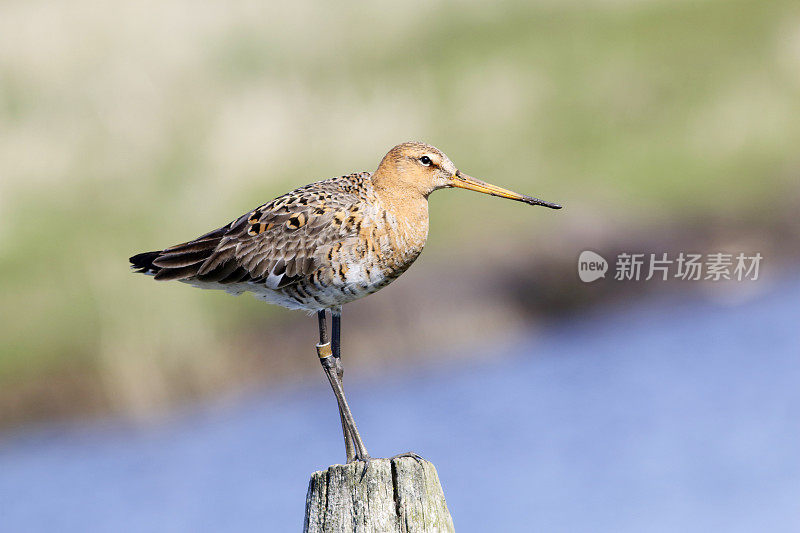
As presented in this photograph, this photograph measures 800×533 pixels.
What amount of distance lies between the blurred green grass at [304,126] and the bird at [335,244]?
619cm

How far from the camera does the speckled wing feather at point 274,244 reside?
23.4 feet

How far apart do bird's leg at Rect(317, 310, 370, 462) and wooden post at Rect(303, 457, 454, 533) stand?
1170 mm

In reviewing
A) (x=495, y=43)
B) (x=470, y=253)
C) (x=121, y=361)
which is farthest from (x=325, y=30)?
(x=121, y=361)

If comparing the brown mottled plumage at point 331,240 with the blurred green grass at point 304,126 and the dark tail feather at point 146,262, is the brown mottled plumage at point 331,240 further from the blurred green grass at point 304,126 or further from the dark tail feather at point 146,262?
the blurred green grass at point 304,126

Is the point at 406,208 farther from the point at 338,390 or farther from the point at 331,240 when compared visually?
the point at 338,390

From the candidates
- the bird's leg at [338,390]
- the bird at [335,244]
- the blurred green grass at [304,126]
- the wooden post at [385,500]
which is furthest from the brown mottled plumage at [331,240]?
the blurred green grass at [304,126]

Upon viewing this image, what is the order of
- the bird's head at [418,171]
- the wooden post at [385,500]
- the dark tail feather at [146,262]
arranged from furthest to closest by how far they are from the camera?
the dark tail feather at [146,262]
the bird's head at [418,171]
the wooden post at [385,500]

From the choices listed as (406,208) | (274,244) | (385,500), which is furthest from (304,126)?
(385,500)

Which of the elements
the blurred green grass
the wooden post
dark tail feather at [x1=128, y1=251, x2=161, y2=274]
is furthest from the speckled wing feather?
the blurred green grass

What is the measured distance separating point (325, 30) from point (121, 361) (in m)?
8.37

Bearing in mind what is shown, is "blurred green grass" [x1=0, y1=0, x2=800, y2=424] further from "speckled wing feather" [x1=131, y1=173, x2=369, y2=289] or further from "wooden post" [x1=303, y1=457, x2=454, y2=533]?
"wooden post" [x1=303, y1=457, x2=454, y2=533]

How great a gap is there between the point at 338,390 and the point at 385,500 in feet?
5.61

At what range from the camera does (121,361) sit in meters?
13.3

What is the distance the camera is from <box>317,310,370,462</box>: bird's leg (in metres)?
7.04
